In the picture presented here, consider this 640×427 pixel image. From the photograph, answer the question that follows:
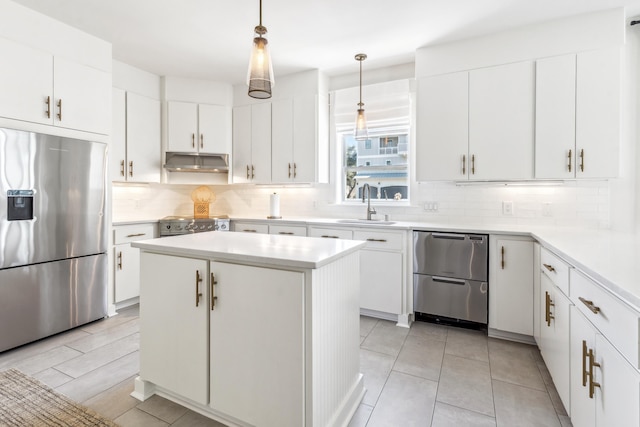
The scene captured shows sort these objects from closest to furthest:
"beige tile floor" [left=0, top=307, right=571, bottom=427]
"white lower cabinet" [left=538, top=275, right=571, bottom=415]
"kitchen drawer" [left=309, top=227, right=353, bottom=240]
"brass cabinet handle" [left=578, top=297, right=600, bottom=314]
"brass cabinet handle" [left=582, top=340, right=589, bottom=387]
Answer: "brass cabinet handle" [left=578, top=297, right=600, bottom=314] < "brass cabinet handle" [left=582, top=340, right=589, bottom=387] < "white lower cabinet" [left=538, top=275, right=571, bottom=415] < "beige tile floor" [left=0, top=307, right=571, bottom=427] < "kitchen drawer" [left=309, top=227, right=353, bottom=240]

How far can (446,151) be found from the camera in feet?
10.2

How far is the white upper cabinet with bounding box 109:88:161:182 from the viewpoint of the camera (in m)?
3.62

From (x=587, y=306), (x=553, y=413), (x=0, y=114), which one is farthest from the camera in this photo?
(x=0, y=114)

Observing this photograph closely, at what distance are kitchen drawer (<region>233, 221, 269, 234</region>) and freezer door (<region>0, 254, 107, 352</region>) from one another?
1.42m

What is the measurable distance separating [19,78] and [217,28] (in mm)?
1634

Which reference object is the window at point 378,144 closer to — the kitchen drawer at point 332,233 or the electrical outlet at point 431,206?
the electrical outlet at point 431,206

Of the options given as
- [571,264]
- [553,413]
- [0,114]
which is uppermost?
[0,114]

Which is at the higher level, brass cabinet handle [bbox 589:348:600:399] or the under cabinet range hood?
the under cabinet range hood

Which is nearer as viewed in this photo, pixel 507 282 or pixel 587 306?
pixel 587 306

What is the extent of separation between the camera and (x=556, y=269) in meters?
1.87

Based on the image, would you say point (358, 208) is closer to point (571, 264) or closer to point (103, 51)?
point (571, 264)

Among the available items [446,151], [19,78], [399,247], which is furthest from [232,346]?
[19,78]

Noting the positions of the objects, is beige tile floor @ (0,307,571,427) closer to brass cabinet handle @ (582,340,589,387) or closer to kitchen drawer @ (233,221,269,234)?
brass cabinet handle @ (582,340,589,387)

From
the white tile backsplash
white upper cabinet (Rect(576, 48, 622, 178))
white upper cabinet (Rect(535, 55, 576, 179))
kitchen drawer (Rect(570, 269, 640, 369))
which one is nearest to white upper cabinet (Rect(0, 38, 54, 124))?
the white tile backsplash
